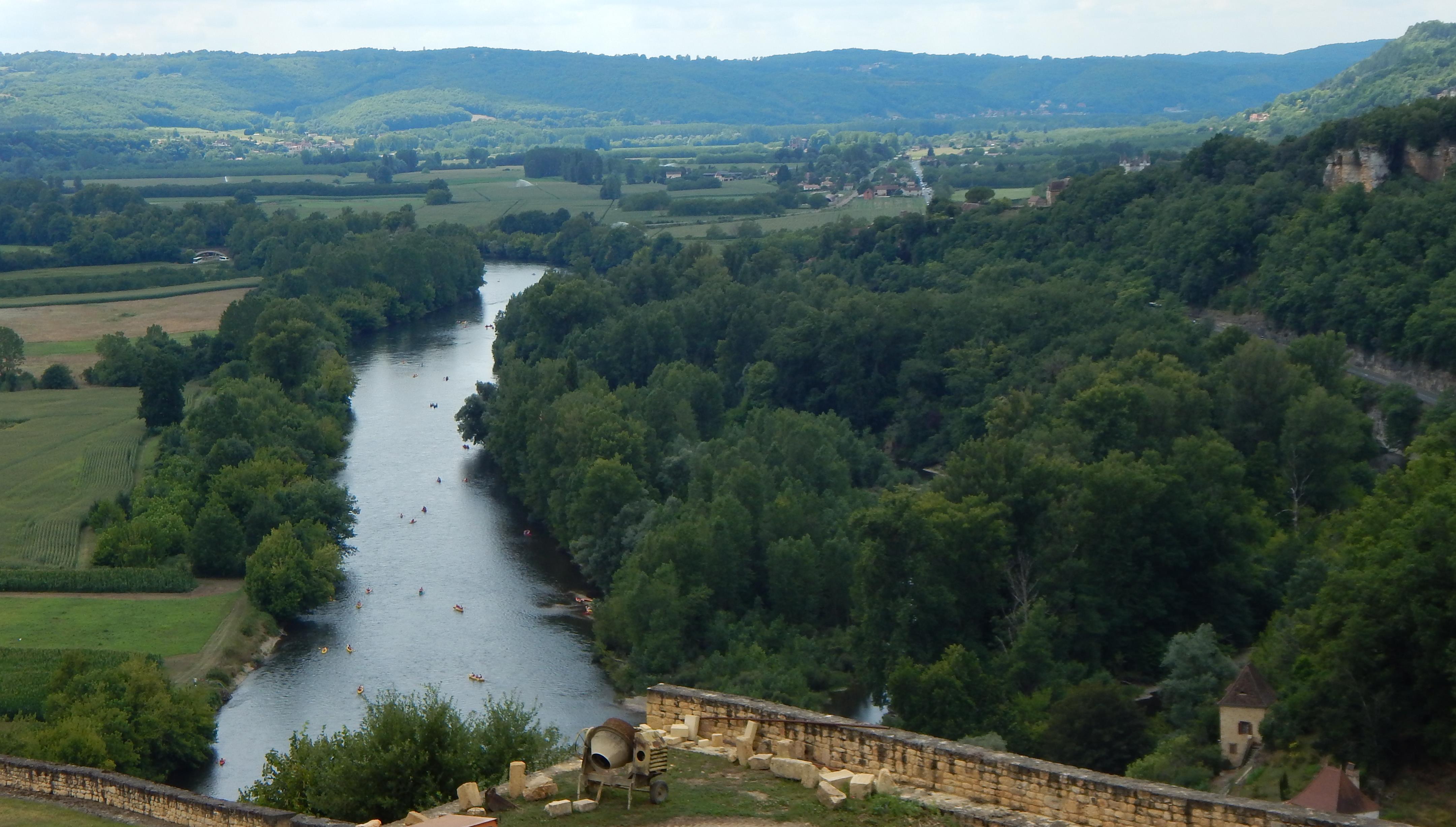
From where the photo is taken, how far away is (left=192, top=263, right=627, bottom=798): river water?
42.8m

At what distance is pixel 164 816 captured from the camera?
58.7ft

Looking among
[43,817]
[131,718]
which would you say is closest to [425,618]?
[131,718]

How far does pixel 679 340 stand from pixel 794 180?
4039 inches

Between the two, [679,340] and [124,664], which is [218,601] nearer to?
[124,664]

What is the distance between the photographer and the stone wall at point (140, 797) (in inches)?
629

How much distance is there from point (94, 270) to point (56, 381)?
1830 inches

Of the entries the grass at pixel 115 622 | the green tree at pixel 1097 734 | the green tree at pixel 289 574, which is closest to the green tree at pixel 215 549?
the green tree at pixel 289 574

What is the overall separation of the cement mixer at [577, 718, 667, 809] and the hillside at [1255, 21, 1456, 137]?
138 m

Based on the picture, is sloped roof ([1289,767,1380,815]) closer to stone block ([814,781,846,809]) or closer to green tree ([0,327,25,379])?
stone block ([814,781,846,809])

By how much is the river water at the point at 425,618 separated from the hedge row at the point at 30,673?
3570mm

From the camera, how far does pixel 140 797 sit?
18391mm

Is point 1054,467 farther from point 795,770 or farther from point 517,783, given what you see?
point 517,783

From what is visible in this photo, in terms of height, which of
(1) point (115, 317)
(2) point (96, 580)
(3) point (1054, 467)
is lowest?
(1) point (115, 317)

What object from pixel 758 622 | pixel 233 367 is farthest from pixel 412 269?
pixel 758 622
